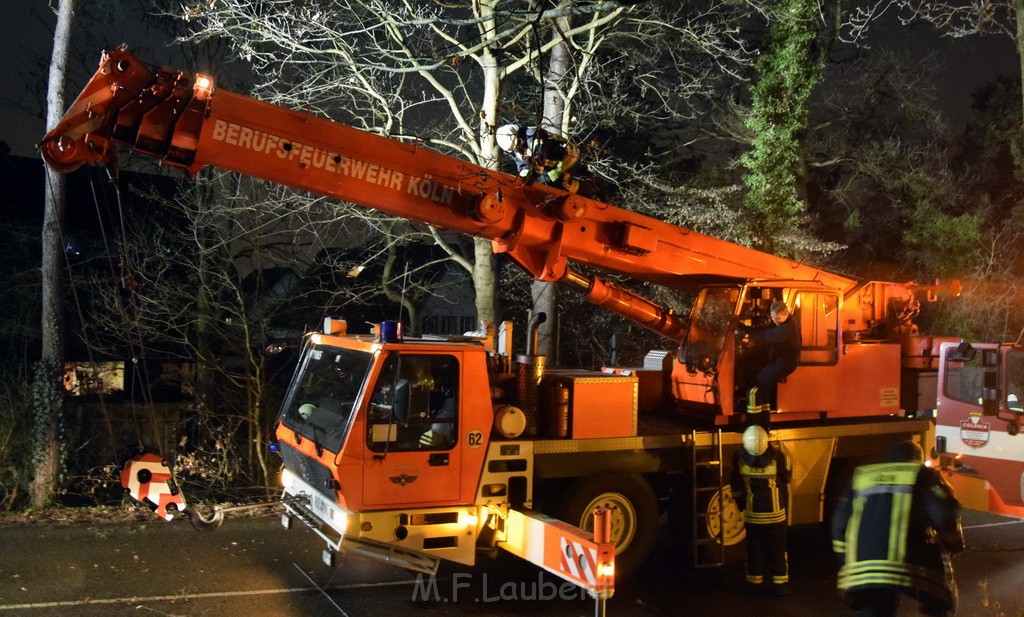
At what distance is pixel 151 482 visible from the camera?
5746mm

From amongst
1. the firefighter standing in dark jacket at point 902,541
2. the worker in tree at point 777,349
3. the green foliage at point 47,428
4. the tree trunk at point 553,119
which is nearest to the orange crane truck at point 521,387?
the worker in tree at point 777,349

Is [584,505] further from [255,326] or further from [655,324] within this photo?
[255,326]

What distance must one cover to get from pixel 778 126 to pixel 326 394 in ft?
40.6

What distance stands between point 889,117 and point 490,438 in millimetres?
18529

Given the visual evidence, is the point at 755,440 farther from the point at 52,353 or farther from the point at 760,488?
the point at 52,353

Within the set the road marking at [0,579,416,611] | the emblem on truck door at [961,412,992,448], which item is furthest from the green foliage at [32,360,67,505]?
the emblem on truck door at [961,412,992,448]

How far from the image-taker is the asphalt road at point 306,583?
6.48m

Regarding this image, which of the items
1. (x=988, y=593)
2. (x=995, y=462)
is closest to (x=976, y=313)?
(x=995, y=462)

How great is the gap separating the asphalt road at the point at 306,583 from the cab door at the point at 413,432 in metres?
0.99

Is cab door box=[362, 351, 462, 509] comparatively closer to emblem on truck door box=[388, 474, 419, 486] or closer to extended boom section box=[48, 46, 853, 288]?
emblem on truck door box=[388, 474, 419, 486]

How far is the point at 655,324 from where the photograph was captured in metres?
8.59

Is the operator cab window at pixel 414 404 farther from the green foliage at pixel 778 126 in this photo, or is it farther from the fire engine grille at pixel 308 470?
the green foliage at pixel 778 126

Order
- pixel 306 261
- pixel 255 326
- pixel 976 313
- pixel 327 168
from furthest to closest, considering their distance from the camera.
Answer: pixel 976 313 < pixel 306 261 < pixel 255 326 < pixel 327 168

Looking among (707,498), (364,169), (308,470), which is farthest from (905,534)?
(308,470)
